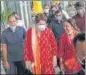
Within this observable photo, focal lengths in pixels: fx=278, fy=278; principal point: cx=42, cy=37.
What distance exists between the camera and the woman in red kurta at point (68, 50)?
1.97 metres

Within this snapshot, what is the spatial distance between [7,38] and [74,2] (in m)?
0.53

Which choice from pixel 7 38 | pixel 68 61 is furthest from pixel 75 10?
pixel 7 38

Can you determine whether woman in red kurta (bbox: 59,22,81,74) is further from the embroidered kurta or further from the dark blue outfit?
the dark blue outfit

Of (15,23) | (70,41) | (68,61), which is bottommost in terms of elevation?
(68,61)

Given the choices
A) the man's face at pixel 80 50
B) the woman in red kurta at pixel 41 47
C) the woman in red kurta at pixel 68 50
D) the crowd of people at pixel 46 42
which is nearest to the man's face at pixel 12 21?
the crowd of people at pixel 46 42

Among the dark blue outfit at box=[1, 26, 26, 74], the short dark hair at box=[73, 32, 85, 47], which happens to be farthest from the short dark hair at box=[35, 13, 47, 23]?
the short dark hair at box=[73, 32, 85, 47]

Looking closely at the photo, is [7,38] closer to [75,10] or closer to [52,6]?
[52,6]

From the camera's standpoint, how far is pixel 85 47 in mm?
1946

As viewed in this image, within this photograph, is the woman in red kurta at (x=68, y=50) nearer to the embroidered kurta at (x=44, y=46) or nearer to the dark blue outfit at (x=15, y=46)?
the embroidered kurta at (x=44, y=46)

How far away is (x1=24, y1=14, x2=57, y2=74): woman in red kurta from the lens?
1.95 meters

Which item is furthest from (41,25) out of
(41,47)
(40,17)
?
(41,47)

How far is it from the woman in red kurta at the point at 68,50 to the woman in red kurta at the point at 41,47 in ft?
0.17

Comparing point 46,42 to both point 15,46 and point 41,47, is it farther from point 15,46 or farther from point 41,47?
point 15,46

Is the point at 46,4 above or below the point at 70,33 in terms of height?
above
